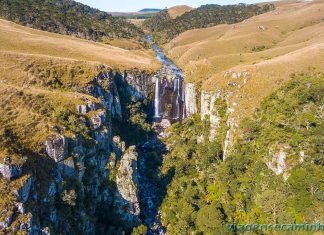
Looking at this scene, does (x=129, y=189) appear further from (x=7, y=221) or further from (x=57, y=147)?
(x=7, y=221)

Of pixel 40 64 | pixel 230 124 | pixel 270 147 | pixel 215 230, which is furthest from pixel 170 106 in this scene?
pixel 215 230

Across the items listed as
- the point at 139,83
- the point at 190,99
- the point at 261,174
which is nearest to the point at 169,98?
the point at 190,99

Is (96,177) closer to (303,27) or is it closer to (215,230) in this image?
(215,230)

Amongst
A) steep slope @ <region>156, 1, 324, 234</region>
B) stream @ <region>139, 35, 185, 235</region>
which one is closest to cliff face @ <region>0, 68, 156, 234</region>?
stream @ <region>139, 35, 185, 235</region>

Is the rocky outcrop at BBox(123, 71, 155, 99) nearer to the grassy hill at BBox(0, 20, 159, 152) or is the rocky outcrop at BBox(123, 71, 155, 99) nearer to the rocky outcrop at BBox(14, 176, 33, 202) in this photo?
the grassy hill at BBox(0, 20, 159, 152)

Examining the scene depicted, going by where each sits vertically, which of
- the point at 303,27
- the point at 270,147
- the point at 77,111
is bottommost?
the point at 270,147

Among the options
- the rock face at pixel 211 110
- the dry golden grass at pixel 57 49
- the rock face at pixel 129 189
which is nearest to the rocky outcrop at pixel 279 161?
the rock face at pixel 211 110
